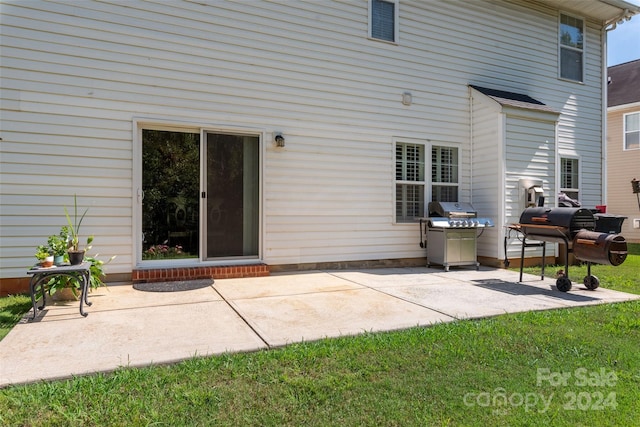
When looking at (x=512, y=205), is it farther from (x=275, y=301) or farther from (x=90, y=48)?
(x=90, y=48)

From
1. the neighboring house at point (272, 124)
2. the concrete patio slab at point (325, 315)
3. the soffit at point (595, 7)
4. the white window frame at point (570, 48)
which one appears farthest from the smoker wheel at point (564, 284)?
the soffit at point (595, 7)

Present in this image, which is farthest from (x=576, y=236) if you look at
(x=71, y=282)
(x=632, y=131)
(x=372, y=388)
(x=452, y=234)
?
(x=632, y=131)

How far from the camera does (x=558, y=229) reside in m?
4.86

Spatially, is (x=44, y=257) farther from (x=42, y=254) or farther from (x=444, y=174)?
(x=444, y=174)

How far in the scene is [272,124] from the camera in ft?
19.2

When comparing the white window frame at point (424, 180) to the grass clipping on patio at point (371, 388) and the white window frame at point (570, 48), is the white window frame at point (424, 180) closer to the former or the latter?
the white window frame at point (570, 48)

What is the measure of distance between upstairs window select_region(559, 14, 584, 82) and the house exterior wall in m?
6.08

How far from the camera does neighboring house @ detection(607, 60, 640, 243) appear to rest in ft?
42.4

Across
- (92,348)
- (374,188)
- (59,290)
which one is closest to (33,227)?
(59,290)

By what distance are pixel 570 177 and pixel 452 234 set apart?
168 inches

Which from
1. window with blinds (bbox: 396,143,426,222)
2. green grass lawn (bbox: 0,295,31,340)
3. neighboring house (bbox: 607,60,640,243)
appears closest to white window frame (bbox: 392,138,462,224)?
window with blinds (bbox: 396,143,426,222)

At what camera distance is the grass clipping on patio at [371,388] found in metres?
1.94

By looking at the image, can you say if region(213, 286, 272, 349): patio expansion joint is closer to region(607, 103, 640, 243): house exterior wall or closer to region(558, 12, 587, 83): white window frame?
region(558, 12, 587, 83): white window frame

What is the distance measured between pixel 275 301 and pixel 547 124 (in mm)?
6201
